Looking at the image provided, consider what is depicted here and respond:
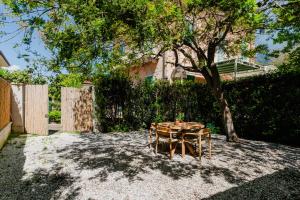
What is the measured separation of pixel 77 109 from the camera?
14.0 m

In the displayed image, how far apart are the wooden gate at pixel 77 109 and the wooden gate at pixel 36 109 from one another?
1231mm

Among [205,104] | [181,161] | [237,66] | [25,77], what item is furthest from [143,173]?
[25,77]

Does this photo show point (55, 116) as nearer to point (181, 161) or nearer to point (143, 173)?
point (181, 161)

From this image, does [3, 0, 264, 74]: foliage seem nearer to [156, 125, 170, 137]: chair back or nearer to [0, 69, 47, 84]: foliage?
[156, 125, 170, 137]: chair back

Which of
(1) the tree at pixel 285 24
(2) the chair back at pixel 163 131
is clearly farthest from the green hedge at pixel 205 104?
(2) the chair back at pixel 163 131

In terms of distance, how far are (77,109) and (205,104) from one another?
6643 mm

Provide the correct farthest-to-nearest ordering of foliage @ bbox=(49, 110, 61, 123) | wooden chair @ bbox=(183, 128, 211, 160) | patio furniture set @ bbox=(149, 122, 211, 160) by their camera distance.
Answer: foliage @ bbox=(49, 110, 61, 123), patio furniture set @ bbox=(149, 122, 211, 160), wooden chair @ bbox=(183, 128, 211, 160)

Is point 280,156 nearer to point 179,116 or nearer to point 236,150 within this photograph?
point 236,150

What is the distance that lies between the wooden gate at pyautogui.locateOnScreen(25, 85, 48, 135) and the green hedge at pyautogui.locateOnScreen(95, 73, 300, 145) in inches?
102

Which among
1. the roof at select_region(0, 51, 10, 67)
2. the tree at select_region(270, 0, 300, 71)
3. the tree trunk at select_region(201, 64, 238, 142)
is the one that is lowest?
the tree trunk at select_region(201, 64, 238, 142)

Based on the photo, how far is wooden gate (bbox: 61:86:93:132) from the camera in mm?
13844

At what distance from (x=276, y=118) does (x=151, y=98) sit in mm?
6516

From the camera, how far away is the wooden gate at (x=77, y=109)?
45.4 ft

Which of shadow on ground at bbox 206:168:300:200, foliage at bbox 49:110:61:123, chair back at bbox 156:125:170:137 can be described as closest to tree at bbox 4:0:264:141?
chair back at bbox 156:125:170:137
